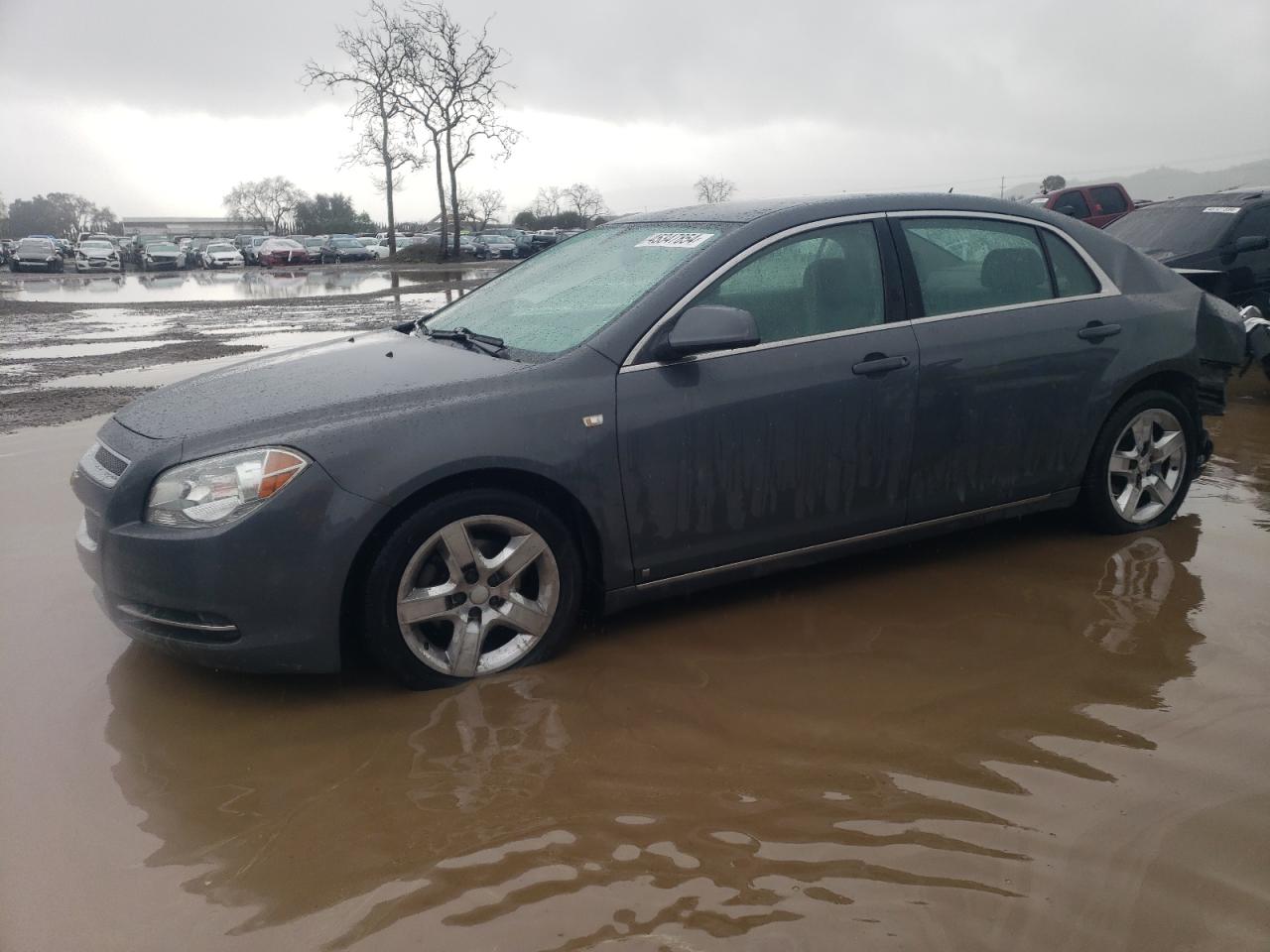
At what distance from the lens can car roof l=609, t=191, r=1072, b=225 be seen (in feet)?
13.9

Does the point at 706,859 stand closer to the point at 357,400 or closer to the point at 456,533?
the point at 456,533

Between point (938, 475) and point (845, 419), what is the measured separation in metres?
0.56

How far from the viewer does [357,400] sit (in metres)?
3.53

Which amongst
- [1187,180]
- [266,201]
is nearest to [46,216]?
[266,201]

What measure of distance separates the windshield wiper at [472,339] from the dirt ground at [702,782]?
3.75 ft

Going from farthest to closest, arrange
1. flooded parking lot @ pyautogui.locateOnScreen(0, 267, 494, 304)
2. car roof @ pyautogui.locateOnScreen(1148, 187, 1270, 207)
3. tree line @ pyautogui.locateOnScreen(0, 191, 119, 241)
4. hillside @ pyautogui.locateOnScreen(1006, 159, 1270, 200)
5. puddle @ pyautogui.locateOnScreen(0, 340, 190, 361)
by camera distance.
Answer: tree line @ pyautogui.locateOnScreen(0, 191, 119, 241) < flooded parking lot @ pyautogui.locateOnScreen(0, 267, 494, 304) < hillside @ pyautogui.locateOnScreen(1006, 159, 1270, 200) < puddle @ pyautogui.locateOnScreen(0, 340, 190, 361) < car roof @ pyautogui.locateOnScreen(1148, 187, 1270, 207)

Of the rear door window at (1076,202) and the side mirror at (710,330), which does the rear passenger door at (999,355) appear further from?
the rear door window at (1076,202)

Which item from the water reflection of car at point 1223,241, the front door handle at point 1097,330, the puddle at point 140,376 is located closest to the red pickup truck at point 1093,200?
the water reflection of car at point 1223,241

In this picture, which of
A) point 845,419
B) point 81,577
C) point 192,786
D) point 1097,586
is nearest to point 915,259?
point 845,419

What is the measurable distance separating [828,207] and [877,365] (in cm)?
69

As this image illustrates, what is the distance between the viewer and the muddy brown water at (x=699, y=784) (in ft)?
7.84

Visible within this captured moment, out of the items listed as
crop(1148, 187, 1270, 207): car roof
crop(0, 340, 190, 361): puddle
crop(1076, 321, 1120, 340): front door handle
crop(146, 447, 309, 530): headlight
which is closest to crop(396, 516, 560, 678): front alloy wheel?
crop(146, 447, 309, 530): headlight

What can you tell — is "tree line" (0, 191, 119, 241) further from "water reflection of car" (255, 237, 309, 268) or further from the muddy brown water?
the muddy brown water

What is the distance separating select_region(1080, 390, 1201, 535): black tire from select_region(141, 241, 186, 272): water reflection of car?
1971 inches
